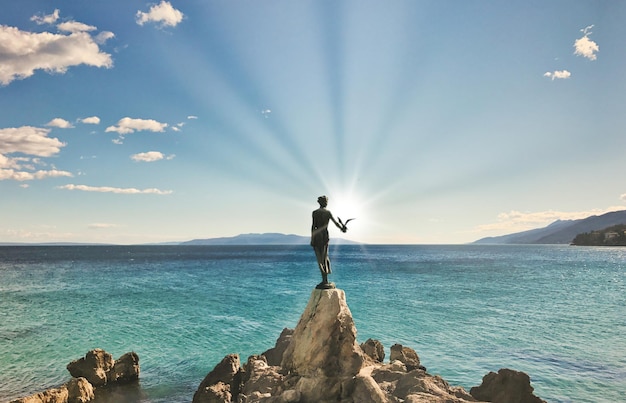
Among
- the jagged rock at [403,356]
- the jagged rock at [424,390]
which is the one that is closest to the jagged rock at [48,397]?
the jagged rock at [424,390]

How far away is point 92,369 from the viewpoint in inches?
799

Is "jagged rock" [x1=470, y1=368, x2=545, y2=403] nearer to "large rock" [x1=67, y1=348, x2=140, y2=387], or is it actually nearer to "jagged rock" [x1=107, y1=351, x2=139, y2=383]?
"jagged rock" [x1=107, y1=351, x2=139, y2=383]

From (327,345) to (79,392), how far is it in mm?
13688

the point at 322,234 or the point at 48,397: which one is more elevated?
the point at 322,234

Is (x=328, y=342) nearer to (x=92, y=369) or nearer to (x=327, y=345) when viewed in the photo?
(x=327, y=345)

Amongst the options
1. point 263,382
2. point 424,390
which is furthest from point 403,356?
point 263,382

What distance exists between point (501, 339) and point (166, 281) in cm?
5812

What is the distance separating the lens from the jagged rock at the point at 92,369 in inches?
795

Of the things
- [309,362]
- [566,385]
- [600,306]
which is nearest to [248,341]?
[309,362]

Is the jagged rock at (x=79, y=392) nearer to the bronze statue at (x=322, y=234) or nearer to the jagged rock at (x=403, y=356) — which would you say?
the bronze statue at (x=322, y=234)

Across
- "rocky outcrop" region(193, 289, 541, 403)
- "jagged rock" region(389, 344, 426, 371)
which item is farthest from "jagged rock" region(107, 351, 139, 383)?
"jagged rock" region(389, 344, 426, 371)

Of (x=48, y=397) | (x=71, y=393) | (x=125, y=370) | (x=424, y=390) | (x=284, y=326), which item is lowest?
(x=284, y=326)

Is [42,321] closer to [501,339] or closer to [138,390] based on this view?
[138,390]

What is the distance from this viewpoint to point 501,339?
29750 mm
